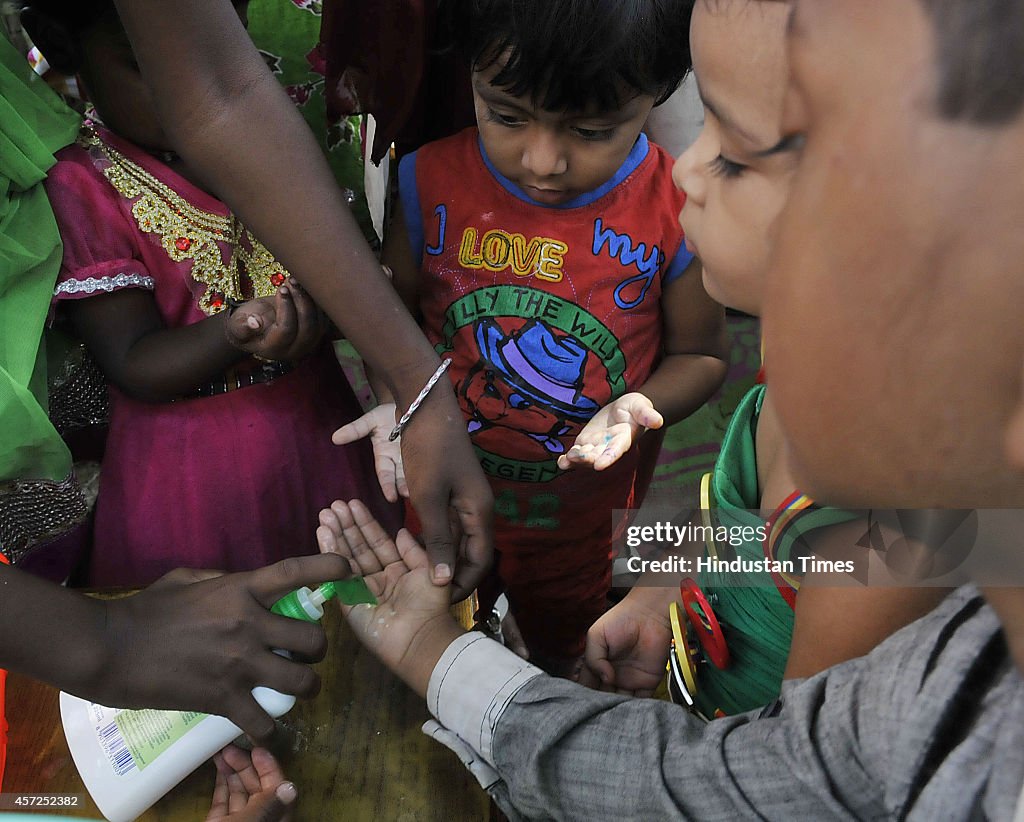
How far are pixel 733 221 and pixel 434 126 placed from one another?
0.87 meters

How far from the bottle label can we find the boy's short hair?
0.66 metres

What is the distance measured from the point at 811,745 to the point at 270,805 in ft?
1.37

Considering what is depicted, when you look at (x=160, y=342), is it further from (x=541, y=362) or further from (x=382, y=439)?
(x=541, y=362)

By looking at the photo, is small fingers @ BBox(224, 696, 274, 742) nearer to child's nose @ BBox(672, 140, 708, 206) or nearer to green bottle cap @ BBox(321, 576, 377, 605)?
green bottle cap @ BBox(321, 576, 377, 605)

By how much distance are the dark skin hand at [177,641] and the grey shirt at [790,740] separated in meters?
0.14

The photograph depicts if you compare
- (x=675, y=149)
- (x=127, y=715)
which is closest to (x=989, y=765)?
(x=127, y=715)

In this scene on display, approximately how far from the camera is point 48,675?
0.62 meters

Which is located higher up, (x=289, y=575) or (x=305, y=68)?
(x=305, y=68)

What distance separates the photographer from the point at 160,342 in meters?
0.94

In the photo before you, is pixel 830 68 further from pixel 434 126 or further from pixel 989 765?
pixel 434 126

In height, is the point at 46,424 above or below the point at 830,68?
below

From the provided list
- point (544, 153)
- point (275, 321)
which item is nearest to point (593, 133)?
point (544, 153)

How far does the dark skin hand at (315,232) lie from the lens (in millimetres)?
801

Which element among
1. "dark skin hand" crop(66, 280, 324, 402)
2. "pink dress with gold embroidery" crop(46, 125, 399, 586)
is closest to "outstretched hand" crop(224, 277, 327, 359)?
"dark skin hand" crop(66, 280, 324, 402)
